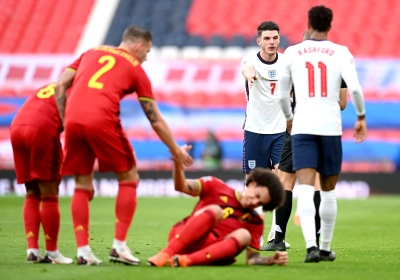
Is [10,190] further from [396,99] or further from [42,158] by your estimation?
[42,158]

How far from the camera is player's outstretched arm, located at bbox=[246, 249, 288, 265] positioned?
7.07 meters

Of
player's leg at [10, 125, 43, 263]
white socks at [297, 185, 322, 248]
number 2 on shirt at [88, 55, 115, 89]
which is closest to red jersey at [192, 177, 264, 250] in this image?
white socks at [297, 185, 322, 248]

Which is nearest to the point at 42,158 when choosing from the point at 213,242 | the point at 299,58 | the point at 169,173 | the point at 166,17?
the point at 213,242

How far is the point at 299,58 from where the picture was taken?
753cm

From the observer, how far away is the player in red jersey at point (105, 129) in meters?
6.88

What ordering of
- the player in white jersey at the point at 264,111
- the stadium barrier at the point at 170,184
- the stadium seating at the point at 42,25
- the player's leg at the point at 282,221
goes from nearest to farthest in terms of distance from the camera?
1. the player's leg at the point at 282,221
2. the player in white jersey at the point at 264,111
3. the stadium barrier at the point at 170,184
4. the stadium seating at the point at 42,25

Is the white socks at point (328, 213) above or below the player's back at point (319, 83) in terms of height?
below

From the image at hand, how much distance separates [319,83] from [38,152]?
2.46m

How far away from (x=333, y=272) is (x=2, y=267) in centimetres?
264

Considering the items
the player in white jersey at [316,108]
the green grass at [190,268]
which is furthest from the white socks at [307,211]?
the green grass at [190,268]

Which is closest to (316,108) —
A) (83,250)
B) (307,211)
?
(307,211)

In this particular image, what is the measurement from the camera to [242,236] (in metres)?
6.82

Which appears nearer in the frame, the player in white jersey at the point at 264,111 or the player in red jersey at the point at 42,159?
the player in red jersey at the point at 42,159

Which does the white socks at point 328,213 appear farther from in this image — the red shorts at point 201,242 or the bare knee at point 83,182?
the bare knee at point 83,182
